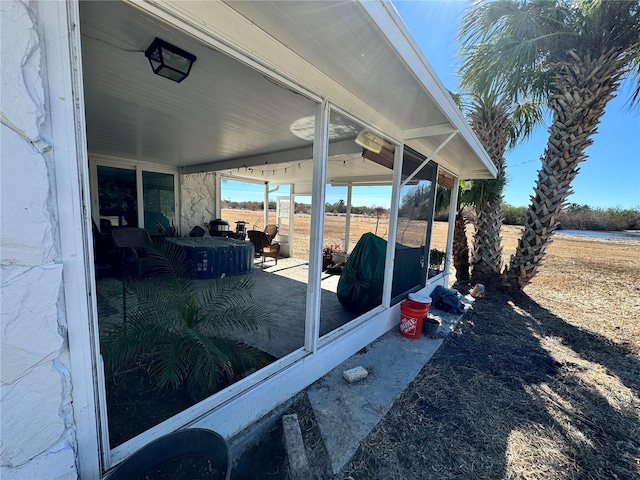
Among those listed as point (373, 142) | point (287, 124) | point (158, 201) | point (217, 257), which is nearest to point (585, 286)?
point (373, 142)

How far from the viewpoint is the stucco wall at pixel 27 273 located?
78 centimetres

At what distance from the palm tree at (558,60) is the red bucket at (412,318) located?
4.01 meters

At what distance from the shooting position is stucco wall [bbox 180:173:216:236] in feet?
24.1

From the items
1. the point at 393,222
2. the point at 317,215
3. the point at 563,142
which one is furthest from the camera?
the point at 563,142

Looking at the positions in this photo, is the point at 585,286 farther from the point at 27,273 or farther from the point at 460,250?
the point at 27,273

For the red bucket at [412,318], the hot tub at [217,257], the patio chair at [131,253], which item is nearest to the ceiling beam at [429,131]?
the red bucket at [412,318]

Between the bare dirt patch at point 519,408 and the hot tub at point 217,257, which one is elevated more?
the hot tub at point 217,257

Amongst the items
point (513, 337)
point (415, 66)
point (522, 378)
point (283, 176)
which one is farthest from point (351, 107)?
point (283, 176)

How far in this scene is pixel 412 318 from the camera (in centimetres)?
339

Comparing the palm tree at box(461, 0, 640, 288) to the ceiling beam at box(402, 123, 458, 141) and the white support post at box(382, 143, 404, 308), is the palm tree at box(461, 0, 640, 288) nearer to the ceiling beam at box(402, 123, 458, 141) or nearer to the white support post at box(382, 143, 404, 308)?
the ceiling beam at box(402, 123, 458, 141)

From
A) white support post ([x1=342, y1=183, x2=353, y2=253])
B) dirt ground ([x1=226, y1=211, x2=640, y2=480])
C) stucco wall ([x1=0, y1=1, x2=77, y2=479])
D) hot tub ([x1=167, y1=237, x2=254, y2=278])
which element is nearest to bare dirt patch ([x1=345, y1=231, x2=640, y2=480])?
dirt ground ([x1=226, y1=211, x2=640, y2=480])

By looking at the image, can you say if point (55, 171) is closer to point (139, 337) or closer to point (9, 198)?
point (9, 198)

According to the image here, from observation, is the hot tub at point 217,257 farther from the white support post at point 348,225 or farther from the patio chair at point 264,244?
the white support post at point 348,225

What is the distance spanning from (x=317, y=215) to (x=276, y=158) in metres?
3.19
